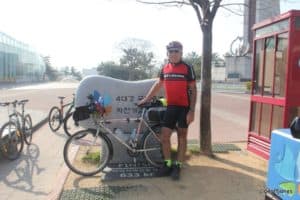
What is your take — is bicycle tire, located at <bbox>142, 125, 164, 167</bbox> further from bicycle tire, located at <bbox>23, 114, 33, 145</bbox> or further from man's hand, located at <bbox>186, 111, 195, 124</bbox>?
bicycle tire, located at <bbox>23, 114, 33, 145</bbox>

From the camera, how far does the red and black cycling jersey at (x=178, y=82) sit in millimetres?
5039

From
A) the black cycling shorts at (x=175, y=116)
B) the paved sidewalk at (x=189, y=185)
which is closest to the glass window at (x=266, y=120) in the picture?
the paved sidewalk at (x=189, y=185)

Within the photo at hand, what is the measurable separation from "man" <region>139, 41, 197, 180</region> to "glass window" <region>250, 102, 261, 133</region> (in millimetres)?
2006

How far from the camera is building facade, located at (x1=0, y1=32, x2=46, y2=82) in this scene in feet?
155

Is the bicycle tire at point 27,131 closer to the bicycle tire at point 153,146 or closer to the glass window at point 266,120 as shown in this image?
the bicycle tire at point 153,146

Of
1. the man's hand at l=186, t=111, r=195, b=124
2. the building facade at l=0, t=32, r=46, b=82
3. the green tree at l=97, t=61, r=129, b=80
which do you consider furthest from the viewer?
the building facade at l=0, t=32, r=46, b=82

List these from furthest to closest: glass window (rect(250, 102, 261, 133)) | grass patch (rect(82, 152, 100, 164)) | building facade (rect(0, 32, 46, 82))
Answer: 1. building facade (rect(0, 32, 46, 82))
2. glass window (rect(250, 102, 261, 133))
3. grass patch (rect(82, 152, 100, 164))

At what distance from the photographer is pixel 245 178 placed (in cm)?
512

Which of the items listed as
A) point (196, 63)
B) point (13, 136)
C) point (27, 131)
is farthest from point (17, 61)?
point (13, 136)

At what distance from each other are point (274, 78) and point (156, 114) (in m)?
2.19

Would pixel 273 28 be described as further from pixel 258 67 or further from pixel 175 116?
pixel 175 116

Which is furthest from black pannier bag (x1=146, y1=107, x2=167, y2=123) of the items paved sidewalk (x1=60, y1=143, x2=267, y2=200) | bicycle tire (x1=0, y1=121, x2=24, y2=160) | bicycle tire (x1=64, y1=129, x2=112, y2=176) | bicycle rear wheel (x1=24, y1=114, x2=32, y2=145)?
bicycle rear wheel (x1=24, y1=114, x2=32, y2=145)

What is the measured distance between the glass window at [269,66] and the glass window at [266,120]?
247mm

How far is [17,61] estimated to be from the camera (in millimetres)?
53812
